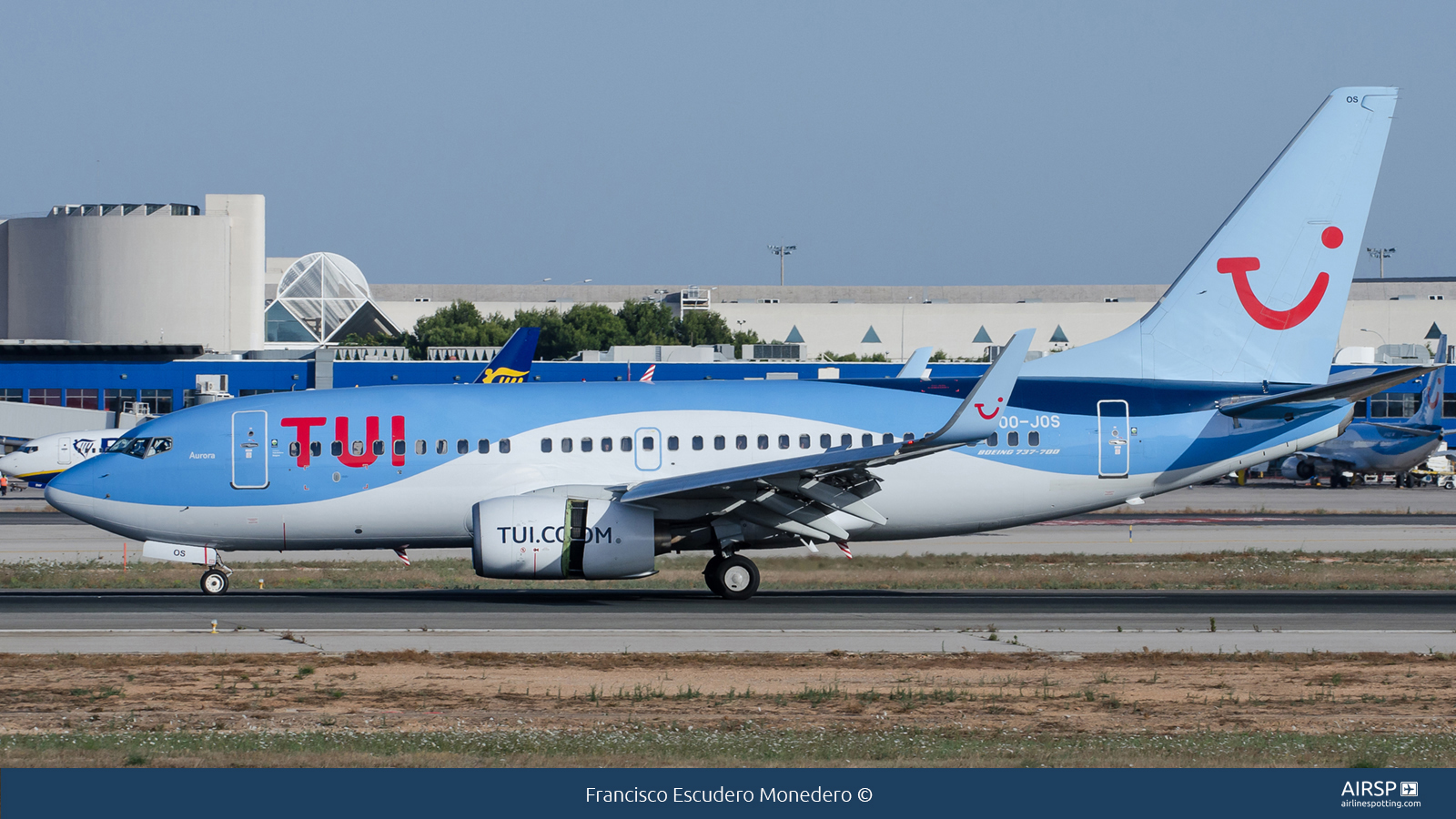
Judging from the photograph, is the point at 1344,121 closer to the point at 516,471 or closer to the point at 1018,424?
the point at 1018,424

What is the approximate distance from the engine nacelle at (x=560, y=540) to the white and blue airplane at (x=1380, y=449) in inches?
2429

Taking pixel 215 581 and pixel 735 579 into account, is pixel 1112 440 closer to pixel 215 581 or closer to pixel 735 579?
pixel 735 579

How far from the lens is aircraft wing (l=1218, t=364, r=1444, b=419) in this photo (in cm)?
2562

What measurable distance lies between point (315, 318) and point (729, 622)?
480 feet

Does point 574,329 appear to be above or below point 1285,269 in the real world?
above

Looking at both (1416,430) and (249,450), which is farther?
(1416,430)

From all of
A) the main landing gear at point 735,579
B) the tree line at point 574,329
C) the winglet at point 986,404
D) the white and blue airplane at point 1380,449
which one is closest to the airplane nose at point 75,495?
the main landing gear at point 735,579

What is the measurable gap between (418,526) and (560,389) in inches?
153

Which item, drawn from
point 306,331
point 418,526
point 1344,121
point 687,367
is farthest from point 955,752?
point 306,331

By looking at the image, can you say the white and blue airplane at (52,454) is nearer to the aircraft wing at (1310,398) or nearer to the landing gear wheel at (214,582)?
the landing gear wheel at (214,582)

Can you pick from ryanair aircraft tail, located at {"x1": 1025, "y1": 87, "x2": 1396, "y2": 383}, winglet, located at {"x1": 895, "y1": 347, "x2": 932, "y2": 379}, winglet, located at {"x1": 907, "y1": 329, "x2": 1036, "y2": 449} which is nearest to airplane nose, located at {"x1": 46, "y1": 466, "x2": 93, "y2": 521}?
winglet, located at {"x1": 907, "y1": 329, "x2": 1036, "y2": 449}

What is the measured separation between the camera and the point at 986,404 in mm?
24406

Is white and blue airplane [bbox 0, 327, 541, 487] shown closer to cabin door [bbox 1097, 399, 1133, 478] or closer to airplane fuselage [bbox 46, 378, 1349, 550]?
airplane fuselage [bbox 46, 378, 1349, 550]

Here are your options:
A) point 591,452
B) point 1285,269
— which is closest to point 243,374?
point 591,452
